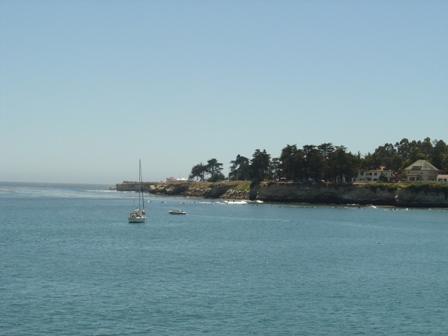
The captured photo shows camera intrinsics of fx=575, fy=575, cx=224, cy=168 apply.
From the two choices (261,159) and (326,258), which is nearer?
(326,258)

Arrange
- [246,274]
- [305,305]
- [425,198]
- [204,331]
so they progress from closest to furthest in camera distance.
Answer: [204,331], [305,305], [246,274], [425,198]

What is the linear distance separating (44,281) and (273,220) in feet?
229

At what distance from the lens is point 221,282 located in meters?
46.3

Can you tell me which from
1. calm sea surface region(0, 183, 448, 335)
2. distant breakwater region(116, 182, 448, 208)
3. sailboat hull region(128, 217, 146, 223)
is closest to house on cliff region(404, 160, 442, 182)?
distant breakwater region(116, 182, 448, 208)

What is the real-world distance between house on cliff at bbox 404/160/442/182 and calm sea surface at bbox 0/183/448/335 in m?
102

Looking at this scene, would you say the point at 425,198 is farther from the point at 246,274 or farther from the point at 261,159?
the point at 246,274

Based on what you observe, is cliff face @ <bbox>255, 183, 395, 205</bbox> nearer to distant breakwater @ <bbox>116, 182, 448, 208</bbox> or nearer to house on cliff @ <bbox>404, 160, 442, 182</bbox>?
distant breakwater @ <bbox>116, 182, 448, 208</bbox>

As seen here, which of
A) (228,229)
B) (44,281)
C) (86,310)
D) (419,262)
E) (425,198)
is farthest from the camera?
(425,198)

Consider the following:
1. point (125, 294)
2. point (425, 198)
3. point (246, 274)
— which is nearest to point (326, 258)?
point (246, 274)

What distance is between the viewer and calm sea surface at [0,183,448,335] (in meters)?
34.6

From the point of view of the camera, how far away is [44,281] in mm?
45438

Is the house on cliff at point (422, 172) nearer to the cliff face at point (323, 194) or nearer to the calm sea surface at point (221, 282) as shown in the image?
the cliff face at point (323, 194)

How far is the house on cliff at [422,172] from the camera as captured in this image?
182125 millimetres

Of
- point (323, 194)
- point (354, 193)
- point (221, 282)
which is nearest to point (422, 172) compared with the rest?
point (354, 193)
